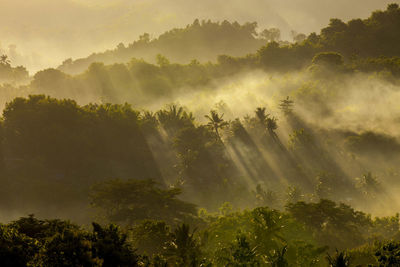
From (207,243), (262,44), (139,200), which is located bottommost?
(207,243)

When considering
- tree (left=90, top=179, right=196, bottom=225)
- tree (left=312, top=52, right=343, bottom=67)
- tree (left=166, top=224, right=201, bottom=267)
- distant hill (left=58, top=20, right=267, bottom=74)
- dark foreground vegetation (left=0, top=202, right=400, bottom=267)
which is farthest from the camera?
distant hill (left=58, top=20, right=267, bottom=74)

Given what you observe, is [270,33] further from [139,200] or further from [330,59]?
[139,200]

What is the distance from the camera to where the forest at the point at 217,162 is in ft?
58.3

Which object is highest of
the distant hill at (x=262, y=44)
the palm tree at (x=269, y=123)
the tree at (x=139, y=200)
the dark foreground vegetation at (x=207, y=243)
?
Answer: the distant hill at (x=262, y=44)

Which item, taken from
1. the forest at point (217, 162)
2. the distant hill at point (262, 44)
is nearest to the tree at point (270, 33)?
the distant hill at point (262, 44)

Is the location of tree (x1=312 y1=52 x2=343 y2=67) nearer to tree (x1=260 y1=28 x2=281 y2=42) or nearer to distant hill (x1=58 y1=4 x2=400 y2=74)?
distant hill (x1=58 y1=4 x2=400 y2=74)

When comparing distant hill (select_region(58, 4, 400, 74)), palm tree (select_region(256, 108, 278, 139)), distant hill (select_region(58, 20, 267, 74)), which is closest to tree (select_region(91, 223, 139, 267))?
palm tree (select_region(256, 108, 278, 139))

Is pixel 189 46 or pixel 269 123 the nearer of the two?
pixel 269 123

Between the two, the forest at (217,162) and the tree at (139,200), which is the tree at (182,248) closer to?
the forest at (217,162)

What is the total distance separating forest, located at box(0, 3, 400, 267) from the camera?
17.8 meters

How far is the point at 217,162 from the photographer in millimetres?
64625

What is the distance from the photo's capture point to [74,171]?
54.8 metres

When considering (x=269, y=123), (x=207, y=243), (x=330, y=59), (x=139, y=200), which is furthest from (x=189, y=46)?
(x=207, y=243)

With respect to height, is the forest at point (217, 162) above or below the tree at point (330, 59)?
below
